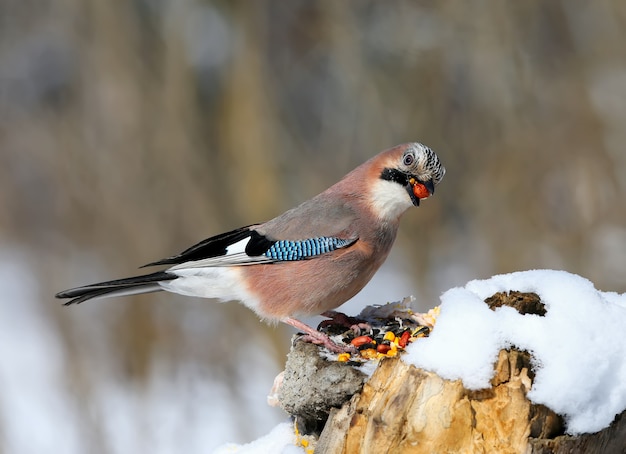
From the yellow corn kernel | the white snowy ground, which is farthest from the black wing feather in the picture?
the white snowy ground

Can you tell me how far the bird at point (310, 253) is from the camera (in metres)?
3.66

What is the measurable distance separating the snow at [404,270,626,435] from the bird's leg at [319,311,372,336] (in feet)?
2.86

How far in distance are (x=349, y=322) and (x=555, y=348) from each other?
131 cm

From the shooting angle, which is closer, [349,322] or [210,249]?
[349,322]

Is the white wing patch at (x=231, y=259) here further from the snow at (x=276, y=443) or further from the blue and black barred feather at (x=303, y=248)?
the snow at (x=276, y=443)

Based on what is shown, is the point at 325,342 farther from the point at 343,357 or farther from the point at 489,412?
the point at 489,412

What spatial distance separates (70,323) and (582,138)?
16.2 feet

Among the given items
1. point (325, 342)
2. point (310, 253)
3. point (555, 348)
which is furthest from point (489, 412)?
point (310, 253)

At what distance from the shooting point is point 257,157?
7.29 m

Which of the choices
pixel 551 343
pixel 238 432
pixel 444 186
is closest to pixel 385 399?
pixel 551 343

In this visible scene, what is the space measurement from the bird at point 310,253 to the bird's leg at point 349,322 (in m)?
0.08

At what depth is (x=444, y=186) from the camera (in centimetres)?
790

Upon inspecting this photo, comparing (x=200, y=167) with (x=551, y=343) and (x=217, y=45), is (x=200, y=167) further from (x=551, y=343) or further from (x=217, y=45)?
(x=551, y=343)

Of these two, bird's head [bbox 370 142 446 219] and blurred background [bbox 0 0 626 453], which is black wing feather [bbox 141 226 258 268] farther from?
blurred background [bbox 0 0 626 453]
